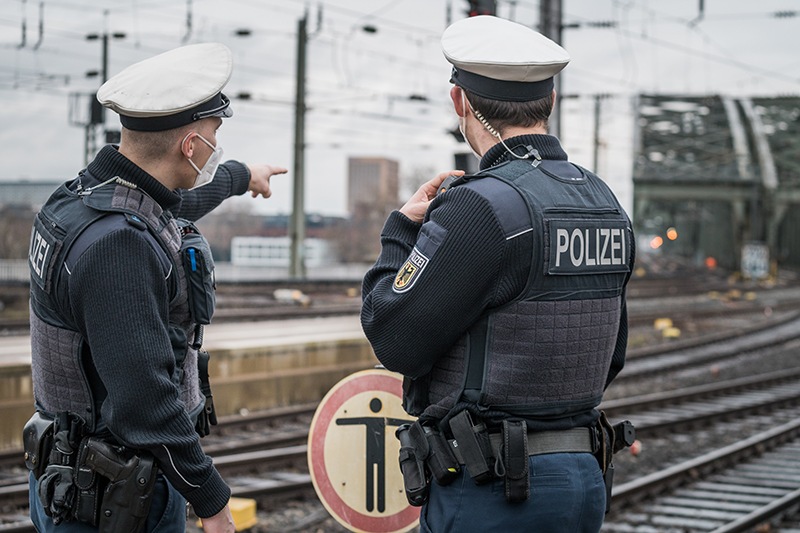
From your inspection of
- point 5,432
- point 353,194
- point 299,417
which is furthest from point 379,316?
point 353,194

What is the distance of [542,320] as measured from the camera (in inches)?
108

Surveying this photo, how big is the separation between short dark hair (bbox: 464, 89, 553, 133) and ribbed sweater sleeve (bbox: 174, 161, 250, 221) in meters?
1.24

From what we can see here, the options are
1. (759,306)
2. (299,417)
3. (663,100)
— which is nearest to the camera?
(299,417)

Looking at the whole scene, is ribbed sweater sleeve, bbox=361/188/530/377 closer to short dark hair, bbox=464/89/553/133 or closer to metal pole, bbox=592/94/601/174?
short dark hair, bbox=464/89/553/133

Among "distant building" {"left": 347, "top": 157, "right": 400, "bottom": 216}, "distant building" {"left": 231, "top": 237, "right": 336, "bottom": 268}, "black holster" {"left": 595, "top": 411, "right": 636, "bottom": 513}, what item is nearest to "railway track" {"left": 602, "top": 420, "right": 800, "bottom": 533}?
"black holster" {"left": 595, "top": 411, "right": 636, "bottom": 513}

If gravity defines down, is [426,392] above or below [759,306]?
above

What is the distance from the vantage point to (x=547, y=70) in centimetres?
288

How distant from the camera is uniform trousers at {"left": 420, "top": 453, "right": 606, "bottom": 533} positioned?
275cm

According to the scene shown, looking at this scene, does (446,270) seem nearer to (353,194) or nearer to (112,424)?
(112,424)

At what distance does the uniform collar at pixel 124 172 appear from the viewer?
9.62 feet

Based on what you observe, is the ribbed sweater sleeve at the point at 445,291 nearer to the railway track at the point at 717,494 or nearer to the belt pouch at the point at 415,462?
the belt pouch at the point at 415,462

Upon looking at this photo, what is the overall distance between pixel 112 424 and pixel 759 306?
3061 cm

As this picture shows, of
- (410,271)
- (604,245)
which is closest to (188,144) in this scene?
(410,271)

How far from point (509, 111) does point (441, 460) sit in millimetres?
1033
